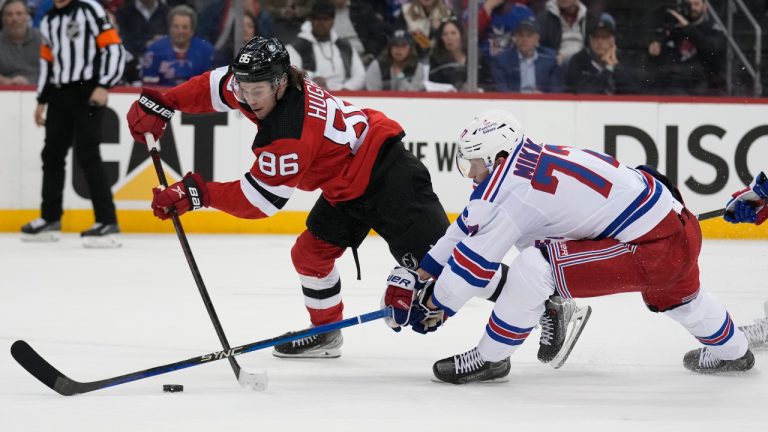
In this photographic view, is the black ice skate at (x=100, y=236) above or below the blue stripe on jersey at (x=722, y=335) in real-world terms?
below

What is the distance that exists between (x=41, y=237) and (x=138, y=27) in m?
1.51

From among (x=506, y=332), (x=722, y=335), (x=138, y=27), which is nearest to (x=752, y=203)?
(x=722, y=335)

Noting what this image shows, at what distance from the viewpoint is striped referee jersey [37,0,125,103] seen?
21.1ft

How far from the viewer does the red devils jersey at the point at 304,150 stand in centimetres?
321

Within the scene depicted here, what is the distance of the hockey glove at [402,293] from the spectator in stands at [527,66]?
4.23 meters

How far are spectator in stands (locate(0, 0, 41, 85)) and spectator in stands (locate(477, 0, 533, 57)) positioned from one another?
110 inches

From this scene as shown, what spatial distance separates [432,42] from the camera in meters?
7.24

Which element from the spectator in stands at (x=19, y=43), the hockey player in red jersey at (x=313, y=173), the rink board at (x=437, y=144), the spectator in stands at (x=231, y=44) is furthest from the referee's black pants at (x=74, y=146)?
the hockey player in red jersey at (x=313, y=173)

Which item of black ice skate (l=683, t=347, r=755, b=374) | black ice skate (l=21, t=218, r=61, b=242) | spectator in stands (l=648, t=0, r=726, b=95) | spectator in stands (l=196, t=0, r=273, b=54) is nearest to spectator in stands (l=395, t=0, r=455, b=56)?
spectator in stands (l=196, t=0, r=273, b=54)

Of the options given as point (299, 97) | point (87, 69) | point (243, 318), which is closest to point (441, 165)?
point (87, 69)

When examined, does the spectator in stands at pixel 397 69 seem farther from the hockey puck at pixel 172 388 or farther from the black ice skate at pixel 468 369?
the hockey puck at pixel 172 388

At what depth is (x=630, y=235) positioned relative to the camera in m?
3.14

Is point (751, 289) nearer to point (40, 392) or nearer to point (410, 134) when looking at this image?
point (410, 134)

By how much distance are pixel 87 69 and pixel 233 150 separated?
1070 mm
